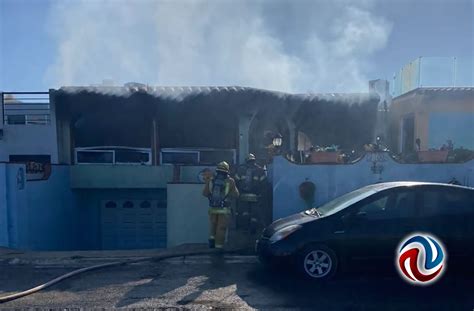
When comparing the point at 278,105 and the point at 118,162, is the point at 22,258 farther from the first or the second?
the point at 278,105

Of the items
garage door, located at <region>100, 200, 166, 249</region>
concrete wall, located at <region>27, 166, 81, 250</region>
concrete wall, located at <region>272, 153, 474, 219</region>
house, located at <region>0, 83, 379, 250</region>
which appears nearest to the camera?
concrete wall, located at <region>272, 153, 474, 219</region>

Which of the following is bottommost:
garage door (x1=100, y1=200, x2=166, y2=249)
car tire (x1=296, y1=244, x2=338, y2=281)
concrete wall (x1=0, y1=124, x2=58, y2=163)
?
garage door (x1=100, y1=200, x2=166, y2=249)

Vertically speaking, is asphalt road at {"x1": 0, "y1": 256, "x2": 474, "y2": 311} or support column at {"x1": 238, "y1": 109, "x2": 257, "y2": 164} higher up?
support column at {"x1": 238, "y1": 109, "x2": 257, "y2": 164}

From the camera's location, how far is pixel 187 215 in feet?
30.1

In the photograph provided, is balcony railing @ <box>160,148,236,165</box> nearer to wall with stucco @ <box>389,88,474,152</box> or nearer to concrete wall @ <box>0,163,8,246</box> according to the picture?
concrete wall @ <box>0,163,8,246</box>

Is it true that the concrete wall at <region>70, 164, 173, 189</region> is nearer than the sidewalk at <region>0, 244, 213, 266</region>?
No

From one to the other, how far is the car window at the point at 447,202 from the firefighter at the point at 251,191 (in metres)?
3.82

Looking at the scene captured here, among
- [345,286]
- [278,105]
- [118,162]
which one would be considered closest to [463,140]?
[278,105]

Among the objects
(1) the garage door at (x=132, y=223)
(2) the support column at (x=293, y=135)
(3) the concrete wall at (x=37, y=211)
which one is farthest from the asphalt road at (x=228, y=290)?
(2) the support column at (x=293, y=135)

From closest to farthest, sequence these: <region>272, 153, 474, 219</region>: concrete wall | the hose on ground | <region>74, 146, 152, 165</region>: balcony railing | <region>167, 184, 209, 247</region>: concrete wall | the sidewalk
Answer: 1. the hose on ground
2. the sidewalk
3. <region>272, 153, 474, 219</region>: concrete wall
4. <region>167, 184, 209, 247</region>: concrete wall
5. <region>74, 146, 152, 165</region>: balcony railing

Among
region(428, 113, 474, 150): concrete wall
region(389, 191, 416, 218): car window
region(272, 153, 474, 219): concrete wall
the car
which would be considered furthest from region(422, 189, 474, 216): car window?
region(428, 113, 474, 150): concrete wall

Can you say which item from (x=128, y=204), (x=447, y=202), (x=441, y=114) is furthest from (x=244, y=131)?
(x=447, y=202)

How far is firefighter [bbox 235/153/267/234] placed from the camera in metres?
8.45

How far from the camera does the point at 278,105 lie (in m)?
12.2
